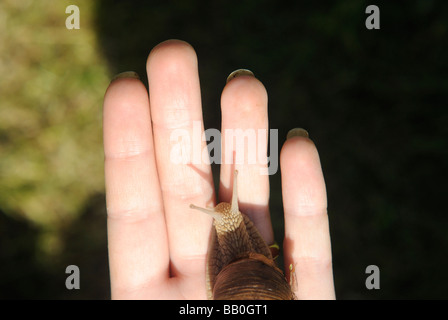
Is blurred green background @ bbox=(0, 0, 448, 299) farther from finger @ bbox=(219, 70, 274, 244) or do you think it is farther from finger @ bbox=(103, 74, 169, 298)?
finger @ bbox=(103, 74, 169, 298)

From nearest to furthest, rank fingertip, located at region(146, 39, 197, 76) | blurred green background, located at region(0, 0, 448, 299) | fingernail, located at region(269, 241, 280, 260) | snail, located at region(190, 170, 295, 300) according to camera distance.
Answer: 1. snail, located at region(190, 170, 295, 300)
2. fingertip, located at region(146, 39, 197, 76)
3. fingernail, located at region(269, 241, 280, 260)
4. blurred green background, located at region(0, 0, 448, 299)

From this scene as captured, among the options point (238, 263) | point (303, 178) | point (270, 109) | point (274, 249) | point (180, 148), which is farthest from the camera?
point (270, 109)

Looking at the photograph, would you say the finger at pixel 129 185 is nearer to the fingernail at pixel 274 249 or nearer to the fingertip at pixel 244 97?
the fingertip at pixel 244 97

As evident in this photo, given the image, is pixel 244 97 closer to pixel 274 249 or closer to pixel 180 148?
pixel 180 148

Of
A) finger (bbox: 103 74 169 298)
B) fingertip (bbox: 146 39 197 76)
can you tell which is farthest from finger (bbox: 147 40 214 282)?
finger (bbox: 103 74 169 298)

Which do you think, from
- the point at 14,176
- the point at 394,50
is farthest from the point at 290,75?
the point at 14,176

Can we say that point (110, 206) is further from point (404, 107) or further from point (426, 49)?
point (426, 49)

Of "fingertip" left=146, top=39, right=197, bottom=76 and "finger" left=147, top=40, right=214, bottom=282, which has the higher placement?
"fingertip" left=146, top=39, right=197, bottom=76

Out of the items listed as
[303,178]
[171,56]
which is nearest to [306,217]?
[303,178]
